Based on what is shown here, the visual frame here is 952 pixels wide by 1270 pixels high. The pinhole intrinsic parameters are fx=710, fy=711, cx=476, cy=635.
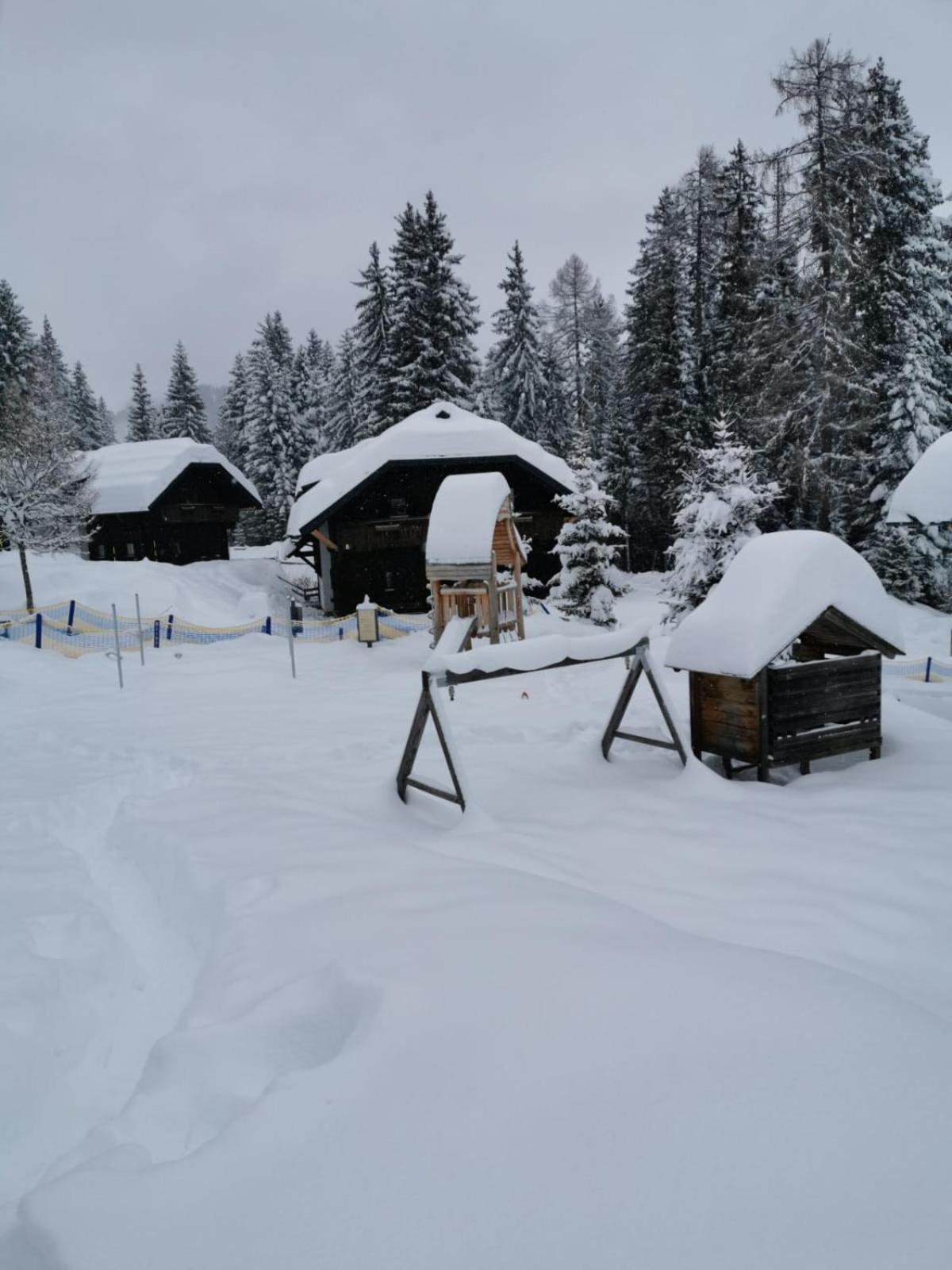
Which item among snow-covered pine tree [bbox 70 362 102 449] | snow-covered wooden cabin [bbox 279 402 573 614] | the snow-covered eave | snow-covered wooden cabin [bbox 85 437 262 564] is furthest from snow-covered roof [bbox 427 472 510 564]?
snow-covered pine tree [bbox 70 362 102 449]

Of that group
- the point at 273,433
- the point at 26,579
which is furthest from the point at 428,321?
the point at 26,579

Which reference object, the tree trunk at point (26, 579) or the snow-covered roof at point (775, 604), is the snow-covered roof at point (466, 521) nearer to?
the snow-covered roof at point (775, 604)

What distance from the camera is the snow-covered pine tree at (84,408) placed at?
59403 millimetres

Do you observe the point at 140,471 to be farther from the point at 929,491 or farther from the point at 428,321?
the point at 929,491

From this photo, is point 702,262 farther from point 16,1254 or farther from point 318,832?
point 16,1254

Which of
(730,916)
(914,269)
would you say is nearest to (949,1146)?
(730,916)

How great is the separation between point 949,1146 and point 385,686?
465 inches

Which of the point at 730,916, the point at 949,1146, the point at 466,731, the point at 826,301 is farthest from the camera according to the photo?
the point at 826,301

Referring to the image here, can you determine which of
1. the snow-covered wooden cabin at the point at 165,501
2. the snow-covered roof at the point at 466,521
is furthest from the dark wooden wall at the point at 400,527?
the snow-covered wooden cabin at the point at 165,501

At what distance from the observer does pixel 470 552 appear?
15.2 metres

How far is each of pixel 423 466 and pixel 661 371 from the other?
1399 centimetres

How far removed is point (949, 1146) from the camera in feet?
7.83

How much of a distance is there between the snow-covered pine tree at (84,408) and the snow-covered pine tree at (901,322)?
55875 millimetres

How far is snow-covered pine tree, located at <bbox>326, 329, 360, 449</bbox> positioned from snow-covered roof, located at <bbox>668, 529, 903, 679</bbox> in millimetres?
36377
